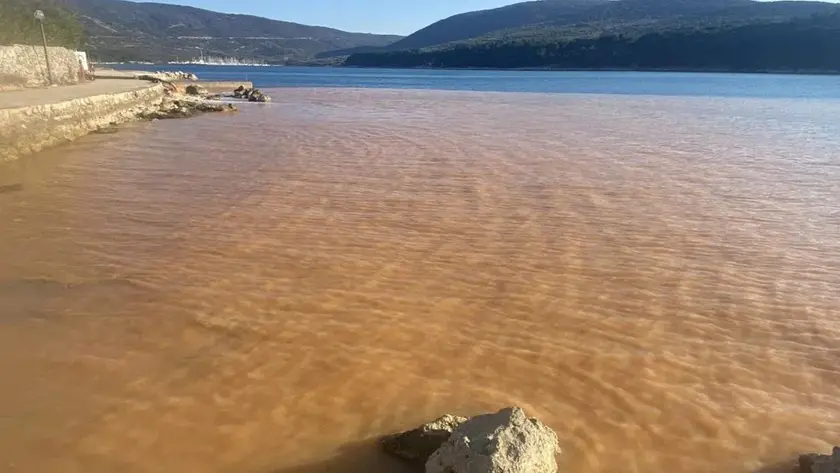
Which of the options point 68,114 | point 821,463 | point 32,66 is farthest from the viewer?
point 32,66

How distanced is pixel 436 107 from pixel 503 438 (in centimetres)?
2917

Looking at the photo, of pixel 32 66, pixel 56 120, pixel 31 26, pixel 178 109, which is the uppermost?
pixel 31 26

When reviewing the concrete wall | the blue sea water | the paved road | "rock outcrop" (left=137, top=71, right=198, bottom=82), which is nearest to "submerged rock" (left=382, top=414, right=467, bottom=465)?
the paved road

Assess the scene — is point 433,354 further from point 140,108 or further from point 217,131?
point 140,108

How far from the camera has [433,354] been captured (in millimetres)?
5492

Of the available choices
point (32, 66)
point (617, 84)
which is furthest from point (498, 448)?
point (617, 84)

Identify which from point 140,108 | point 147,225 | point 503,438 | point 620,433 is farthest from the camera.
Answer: point 140,108

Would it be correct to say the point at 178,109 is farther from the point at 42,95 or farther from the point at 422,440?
the point at 422,440

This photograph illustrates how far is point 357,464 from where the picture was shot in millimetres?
4039

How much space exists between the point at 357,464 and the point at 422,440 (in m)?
0.42

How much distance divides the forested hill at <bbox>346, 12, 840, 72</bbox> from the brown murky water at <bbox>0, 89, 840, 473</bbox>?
107760mm

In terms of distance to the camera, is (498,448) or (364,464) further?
(364,464)

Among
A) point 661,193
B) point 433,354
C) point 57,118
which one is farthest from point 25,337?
point 57,118

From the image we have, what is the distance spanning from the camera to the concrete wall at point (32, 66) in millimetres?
24672
